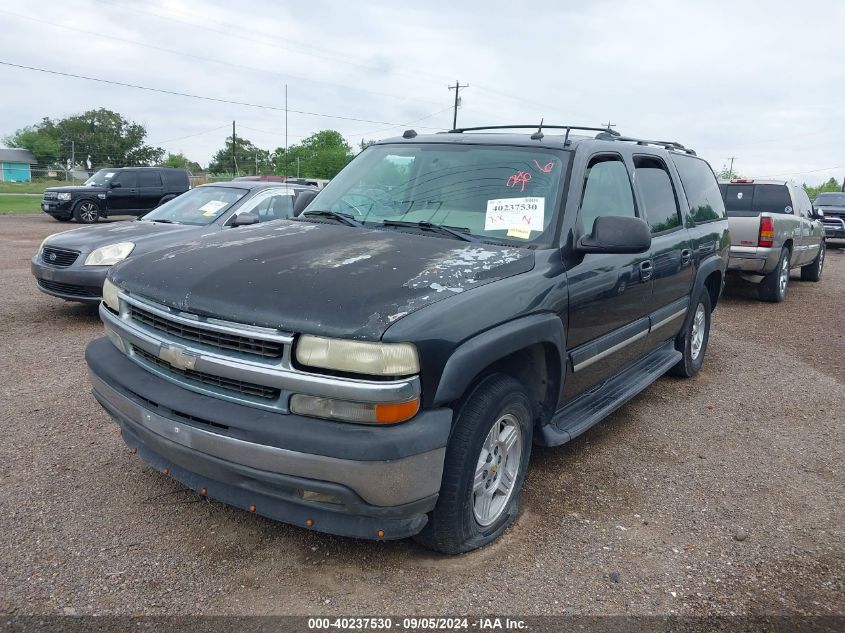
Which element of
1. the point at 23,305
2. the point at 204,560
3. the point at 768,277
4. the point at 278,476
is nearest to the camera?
the point at 278,476

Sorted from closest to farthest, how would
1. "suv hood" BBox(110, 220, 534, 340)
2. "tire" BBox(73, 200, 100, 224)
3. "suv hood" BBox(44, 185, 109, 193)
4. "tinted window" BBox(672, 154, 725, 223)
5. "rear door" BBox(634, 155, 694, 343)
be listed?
"suv hood" BBox(110, 220, 534, 340), "rear door" BBox(634, 155, 694, 343), "tinted window" BBox(672, 154, 725, 223), "suv hood" BBox(44, 185, 109, 193), "tire" BBox(73, 200, 100, 224)

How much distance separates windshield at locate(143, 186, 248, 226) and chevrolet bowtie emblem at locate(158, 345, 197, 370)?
198 inches

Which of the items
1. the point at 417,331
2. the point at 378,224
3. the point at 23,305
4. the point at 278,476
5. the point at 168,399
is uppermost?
the point at 378,224

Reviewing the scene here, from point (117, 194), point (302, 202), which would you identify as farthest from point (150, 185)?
point (302, 202)

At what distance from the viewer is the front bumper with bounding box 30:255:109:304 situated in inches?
263

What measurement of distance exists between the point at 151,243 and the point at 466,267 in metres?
4.84

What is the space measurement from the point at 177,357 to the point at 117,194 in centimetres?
1985

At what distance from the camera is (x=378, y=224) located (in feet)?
Result: 12.1

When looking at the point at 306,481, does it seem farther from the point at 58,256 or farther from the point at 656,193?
the point at 58,256

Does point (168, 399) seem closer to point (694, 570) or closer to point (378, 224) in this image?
point (378, 224)

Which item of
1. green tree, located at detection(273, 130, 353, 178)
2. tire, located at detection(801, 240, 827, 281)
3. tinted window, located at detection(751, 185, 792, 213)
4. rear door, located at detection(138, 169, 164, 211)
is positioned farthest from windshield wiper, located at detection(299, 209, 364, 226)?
green tree, located at detection(273, 130, 353, 178)

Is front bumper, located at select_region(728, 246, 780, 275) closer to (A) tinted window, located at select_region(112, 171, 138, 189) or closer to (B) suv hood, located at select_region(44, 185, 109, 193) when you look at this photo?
(A) tinted window, located at select_region(112, 171, 138, 189)

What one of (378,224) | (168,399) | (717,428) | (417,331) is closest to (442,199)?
(378,224)

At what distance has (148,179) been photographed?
66.4ft
